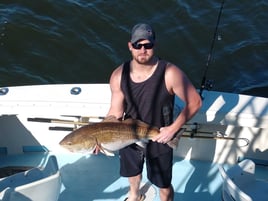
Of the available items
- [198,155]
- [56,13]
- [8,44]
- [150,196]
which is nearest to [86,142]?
[150,196]

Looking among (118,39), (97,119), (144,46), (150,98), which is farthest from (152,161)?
(118,39)

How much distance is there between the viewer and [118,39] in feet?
27.8

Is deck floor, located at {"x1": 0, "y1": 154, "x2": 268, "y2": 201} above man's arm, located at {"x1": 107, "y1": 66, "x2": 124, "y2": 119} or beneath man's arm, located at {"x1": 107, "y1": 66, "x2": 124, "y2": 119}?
beneath

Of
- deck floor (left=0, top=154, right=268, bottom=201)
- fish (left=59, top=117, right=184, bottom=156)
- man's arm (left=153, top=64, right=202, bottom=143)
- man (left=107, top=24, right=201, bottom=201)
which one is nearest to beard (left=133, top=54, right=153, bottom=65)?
man (left=107, top=24, right=201, bottom=201)

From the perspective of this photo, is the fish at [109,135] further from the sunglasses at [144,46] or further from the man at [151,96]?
the sunglasses at [144,46]

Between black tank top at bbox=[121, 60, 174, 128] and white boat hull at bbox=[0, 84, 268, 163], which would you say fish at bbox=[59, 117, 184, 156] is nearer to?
black tank top at bbox=[121, 60, 174, 128]

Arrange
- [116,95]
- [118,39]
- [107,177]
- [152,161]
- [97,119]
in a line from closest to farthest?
1. [116,95]
2. [152,161]
3. [97,119]
4. [107,177]
5. [118,39]

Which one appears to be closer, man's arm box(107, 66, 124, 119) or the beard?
the beard

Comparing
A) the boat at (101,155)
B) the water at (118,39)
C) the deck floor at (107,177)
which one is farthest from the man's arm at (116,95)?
the water at (118,39)

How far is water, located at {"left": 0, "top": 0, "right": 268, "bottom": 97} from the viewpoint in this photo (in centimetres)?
782

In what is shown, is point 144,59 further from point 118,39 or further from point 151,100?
point 118,39

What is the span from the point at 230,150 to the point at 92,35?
15.5 feet

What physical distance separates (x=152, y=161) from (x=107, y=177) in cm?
100

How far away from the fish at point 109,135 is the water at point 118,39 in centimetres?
442
